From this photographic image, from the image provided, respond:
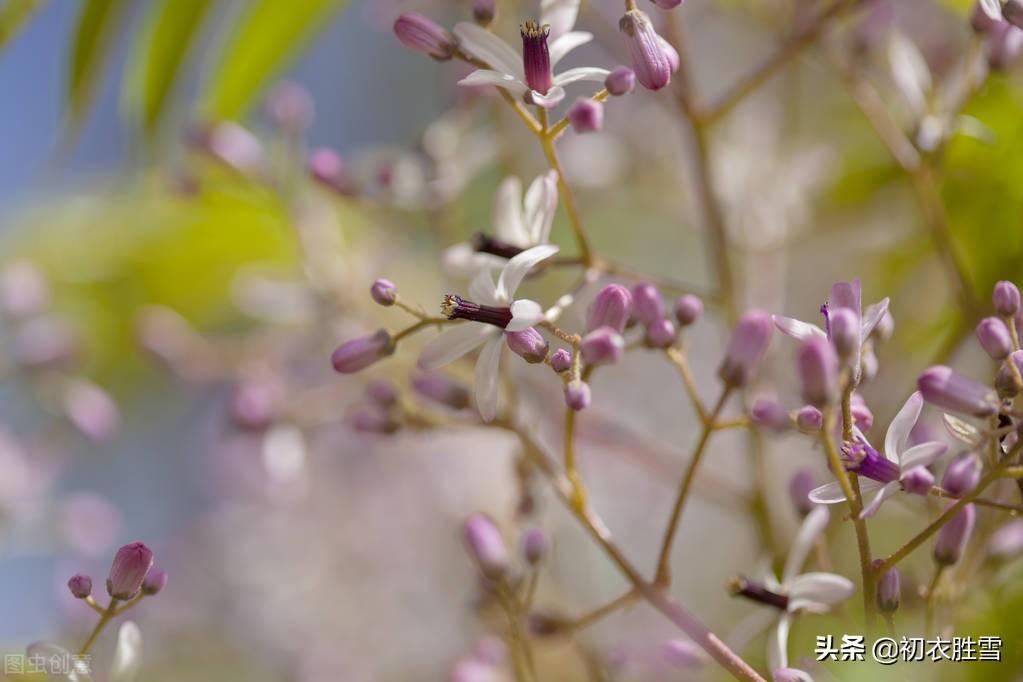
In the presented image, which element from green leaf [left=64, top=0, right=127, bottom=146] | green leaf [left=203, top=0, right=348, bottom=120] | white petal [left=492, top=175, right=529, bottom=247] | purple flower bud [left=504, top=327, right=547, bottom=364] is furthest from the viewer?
green leaf [left=203, top=0, right=348, bottom=120]

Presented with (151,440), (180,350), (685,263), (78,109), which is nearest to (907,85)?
(78,109)

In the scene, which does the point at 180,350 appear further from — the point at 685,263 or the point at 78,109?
the point at 685,263

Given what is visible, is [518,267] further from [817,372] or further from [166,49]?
[166,49]

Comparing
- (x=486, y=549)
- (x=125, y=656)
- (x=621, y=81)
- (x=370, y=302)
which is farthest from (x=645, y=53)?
(x=370, y=302)

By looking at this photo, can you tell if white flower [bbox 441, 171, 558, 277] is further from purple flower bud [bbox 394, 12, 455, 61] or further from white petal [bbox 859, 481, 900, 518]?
white petal [bbox 859, 481, 900, 518]

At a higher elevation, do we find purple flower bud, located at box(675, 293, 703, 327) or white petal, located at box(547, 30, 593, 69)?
white petal, located at box(547, 30, 593, 69)

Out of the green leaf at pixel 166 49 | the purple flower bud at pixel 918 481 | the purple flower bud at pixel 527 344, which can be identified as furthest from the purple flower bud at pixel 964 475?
the green leaf at pixel 166 49

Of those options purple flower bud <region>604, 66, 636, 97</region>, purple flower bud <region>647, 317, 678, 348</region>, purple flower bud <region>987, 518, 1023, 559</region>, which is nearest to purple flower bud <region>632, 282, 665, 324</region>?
purple flower bud <region>647, 317, 678, 348</region>

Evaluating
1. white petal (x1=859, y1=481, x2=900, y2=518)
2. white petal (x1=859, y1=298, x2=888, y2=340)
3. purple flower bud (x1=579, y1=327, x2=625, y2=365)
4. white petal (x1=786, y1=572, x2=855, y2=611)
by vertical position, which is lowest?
white petal (x1=786, y1=572, x2=855, y2=611)
